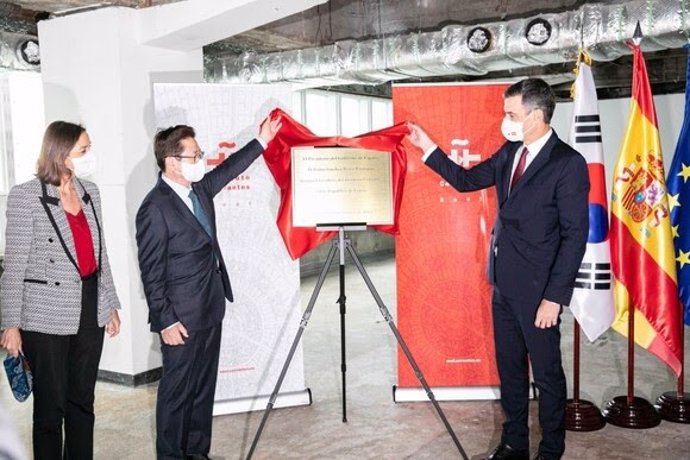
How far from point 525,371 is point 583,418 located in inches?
31.6

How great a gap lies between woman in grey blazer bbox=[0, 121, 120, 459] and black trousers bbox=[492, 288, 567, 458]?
5.51 feet

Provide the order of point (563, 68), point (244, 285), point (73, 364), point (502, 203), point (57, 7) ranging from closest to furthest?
point (73, 364)
point (502, 203)
point (244, 285)
point (57, 7)
point (563, 68)

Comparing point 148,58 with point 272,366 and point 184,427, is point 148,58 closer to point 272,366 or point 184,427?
point 272,366

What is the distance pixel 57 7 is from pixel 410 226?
2.80 metres

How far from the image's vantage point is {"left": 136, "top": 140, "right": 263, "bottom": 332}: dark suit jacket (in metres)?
2.70

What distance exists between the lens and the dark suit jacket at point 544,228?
2701 millimetres

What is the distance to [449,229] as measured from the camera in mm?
3977

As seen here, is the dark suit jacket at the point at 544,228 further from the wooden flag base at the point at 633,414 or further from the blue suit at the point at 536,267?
the wooden flag base at the point at 633,414

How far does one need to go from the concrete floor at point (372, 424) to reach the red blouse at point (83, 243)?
126 cm

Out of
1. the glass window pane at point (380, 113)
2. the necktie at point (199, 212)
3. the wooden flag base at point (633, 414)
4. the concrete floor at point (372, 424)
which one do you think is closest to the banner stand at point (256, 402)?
the concrete floor at point (372, 424)

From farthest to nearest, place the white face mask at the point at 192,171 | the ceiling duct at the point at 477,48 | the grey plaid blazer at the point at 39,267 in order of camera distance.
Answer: the ceiling duct at the point at 477,48
the white face mask at the point at 192,171
the grey plaid blazer at the point at 39,267

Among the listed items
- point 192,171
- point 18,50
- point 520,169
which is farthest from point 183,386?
point 18,50

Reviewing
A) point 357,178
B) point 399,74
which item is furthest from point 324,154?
point 399,74

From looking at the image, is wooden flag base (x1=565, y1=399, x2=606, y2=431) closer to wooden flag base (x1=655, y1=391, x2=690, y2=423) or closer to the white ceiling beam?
wooden flag base (x1=655, y1=391, x2=690, y2=423)
